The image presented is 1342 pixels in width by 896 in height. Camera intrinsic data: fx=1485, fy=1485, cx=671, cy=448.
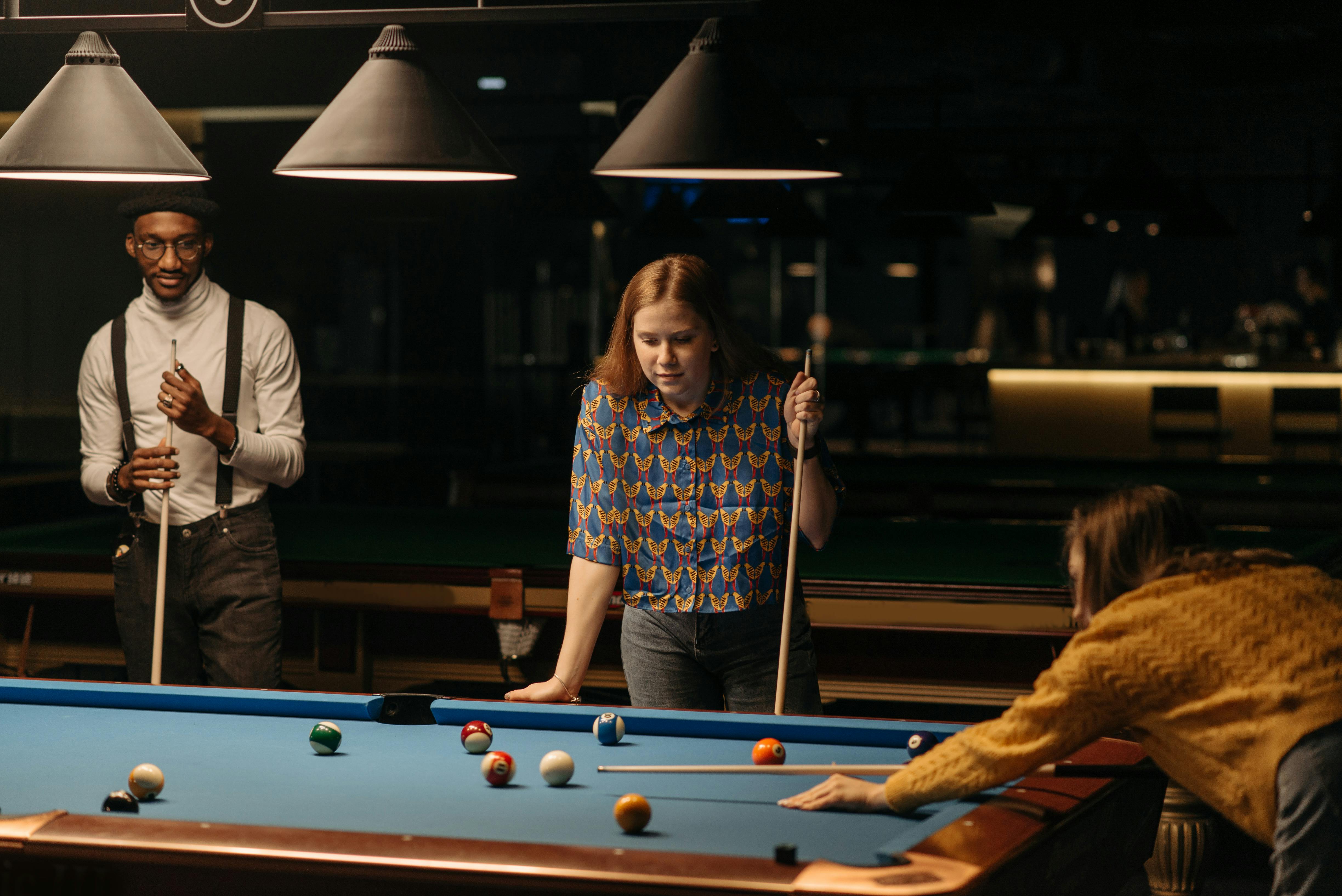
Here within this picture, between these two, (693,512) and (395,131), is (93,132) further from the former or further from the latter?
(693,512)

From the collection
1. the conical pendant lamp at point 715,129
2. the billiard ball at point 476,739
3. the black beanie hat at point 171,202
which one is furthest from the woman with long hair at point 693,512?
the black beanie hat at point 171,202

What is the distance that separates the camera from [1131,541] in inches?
74.5

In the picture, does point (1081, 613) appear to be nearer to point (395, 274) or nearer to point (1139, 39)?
Answer: point (1139, 39)

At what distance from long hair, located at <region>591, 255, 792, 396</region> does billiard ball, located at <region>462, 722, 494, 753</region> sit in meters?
0.73

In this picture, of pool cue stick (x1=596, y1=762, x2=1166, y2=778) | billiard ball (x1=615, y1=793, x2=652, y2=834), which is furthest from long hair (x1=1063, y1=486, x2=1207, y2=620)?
billiard ball (x1=615, y1=793, x2=652, y2=834)

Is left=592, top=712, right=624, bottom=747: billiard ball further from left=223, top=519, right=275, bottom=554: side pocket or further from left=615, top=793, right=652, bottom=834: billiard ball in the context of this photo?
left=223, top=519, right=275, bottom=554: side pocket

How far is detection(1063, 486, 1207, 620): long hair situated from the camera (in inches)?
74.2

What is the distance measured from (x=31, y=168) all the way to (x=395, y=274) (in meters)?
7.71

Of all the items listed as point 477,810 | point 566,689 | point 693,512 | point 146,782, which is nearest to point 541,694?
point 566,689

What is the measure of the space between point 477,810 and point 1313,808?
1016 millimetres

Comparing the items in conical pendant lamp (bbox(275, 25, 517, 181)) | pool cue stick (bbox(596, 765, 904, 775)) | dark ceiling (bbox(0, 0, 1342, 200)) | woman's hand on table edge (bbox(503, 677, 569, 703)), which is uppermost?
dark ceiling (bbox(0, 0, 1342, 200))

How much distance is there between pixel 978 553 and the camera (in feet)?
14.4

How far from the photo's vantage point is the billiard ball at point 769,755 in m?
2.10

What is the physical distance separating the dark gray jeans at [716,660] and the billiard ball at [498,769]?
26.0 inches
